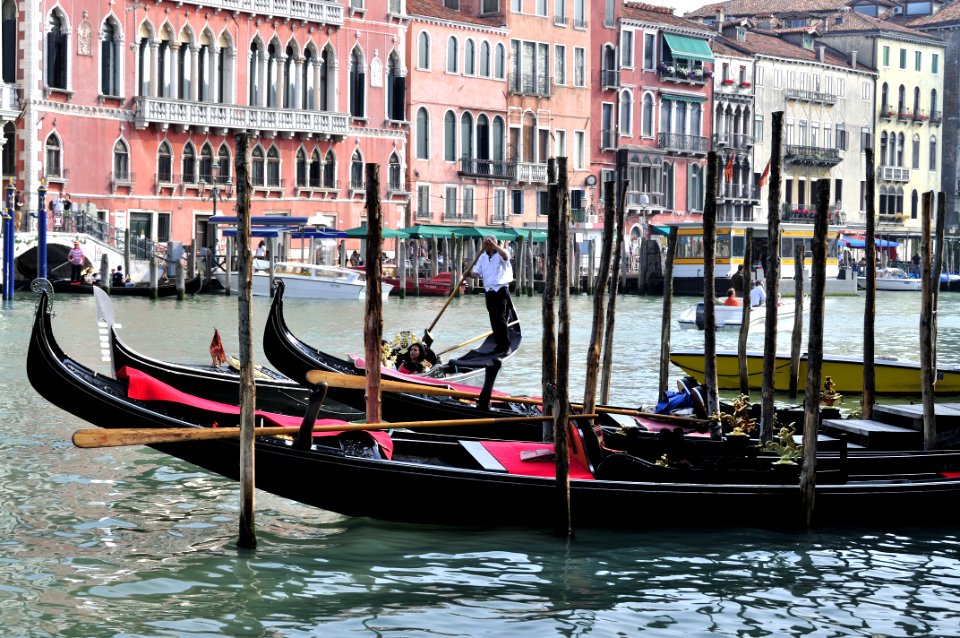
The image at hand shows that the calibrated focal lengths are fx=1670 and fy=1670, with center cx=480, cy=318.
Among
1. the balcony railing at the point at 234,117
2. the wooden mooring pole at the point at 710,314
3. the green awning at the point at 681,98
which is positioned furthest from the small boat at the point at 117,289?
the green awning at the point at 681,98

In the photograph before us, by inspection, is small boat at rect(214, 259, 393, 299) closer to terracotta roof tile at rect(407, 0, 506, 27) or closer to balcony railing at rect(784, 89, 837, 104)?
terracotta roof tile at rect(407, 0, 506, 27)

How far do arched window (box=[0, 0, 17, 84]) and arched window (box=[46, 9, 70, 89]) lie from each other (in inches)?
19.2

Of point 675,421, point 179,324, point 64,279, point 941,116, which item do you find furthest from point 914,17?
point 675,421

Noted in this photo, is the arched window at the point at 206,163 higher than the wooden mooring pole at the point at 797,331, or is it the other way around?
the arched window at the point at 206,163

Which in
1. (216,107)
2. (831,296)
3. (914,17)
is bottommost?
(831,296)

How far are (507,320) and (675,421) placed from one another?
3.67 meters

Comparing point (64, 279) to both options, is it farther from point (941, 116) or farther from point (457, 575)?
point (941, 116)

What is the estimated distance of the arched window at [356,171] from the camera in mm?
29562

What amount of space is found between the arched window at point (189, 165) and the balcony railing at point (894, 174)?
22240 millimetres

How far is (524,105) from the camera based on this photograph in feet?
109

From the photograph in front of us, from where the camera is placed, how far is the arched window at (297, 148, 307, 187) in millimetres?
28516

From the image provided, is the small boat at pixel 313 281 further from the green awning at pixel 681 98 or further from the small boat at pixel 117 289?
the green awning at pixel 681 98

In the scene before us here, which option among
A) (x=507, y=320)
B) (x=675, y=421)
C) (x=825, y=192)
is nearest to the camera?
(x=825, y=192)

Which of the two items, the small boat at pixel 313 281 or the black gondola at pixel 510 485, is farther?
the small boat at pixel 313 281
